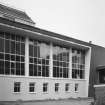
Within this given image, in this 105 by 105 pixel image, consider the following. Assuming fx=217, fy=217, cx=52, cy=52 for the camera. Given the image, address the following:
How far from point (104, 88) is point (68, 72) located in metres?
8.01

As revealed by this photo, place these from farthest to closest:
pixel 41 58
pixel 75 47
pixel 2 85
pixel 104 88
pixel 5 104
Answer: pixel 75 47 < pixel 41 58 < pixel 104 88 < pixel 2 85 < pixel 5 104

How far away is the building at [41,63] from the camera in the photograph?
26669 millimetres

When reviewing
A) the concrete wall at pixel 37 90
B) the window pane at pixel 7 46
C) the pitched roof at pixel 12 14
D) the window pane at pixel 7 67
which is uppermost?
the pitched roof at pixel 12 14

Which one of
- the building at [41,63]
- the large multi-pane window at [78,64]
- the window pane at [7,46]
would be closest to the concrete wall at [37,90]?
the building at [41,63]

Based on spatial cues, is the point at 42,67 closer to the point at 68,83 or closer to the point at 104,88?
the point at 68,83

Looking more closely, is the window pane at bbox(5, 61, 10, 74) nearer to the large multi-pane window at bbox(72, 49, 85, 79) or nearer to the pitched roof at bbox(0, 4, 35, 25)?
the pitched roof at bbox(0, 4, 35, 25)

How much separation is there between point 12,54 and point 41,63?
5.21m

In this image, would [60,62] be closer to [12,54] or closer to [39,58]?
[39,58]

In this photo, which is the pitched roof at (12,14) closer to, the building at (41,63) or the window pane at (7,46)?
the building at (41,63)

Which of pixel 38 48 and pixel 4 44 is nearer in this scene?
pixel 4 44

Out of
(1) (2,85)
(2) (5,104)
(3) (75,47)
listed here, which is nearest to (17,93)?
(1) (2,85)

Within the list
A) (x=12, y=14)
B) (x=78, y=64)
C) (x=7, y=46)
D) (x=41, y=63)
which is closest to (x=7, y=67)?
(x=7, y=46)

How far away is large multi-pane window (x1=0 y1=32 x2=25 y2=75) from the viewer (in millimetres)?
26469

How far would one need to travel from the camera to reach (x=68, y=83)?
35312 millimetres
